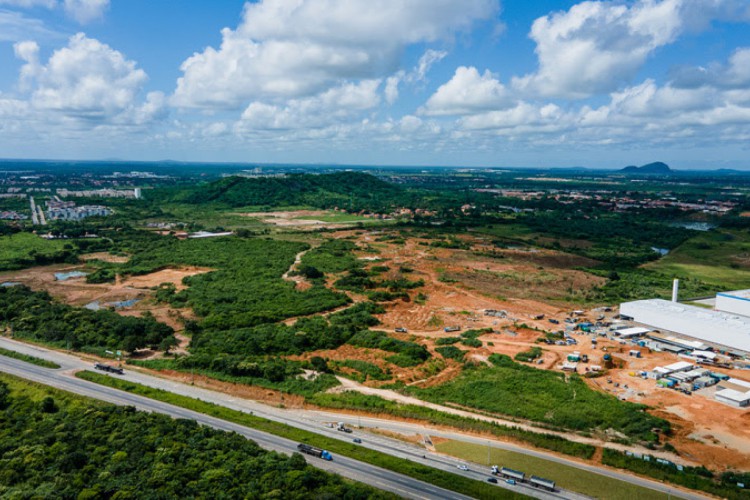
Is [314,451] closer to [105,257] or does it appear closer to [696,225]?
[105,257]

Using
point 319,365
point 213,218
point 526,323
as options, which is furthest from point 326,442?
point 213,218

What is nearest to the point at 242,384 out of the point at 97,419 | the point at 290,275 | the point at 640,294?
the point at 97,419

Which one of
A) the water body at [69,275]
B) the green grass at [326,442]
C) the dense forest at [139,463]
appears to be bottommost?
the green grass at [326,442]

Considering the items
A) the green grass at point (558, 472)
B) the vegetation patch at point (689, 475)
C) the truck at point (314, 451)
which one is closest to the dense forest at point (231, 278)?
the truck at point (314, 451)

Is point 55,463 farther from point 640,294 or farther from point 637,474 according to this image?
point 640,294

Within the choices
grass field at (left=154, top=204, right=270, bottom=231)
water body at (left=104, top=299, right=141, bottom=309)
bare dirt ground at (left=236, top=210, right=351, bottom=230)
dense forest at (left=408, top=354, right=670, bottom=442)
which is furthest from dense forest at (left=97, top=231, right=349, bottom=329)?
bare dirt ground at (left=236, top=210, right=351, bottom=230)

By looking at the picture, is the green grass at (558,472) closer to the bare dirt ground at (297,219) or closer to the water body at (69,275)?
the water body at (69,275)
